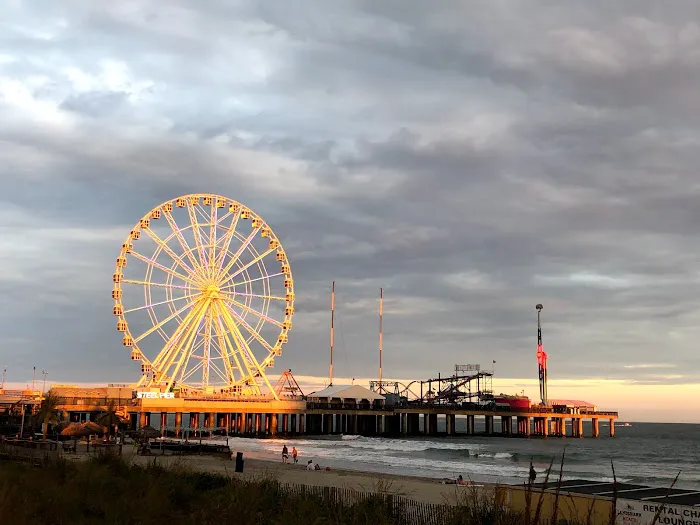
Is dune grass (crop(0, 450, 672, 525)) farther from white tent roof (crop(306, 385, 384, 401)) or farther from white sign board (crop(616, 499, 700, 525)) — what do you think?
white tent roof (crop(306, 385, 384, 401))

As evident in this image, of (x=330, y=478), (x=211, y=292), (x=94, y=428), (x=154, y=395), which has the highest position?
(x=211, y=292)

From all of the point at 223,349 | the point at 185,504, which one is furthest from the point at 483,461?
the point at 185,504

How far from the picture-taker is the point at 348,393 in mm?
102188

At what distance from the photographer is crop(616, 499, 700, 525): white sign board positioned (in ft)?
49.9

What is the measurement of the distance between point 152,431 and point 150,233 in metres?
24.8

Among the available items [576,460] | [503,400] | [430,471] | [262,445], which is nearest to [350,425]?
[503,400]

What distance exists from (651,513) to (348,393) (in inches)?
3423

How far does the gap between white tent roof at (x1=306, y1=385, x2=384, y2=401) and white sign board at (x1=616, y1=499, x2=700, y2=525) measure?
277 feet

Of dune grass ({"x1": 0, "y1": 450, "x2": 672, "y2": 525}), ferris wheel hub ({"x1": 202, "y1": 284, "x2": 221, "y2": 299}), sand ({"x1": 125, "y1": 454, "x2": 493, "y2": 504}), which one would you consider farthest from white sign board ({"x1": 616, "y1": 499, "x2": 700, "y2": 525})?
ferris wheel hub ({"x1": 202, "y1": 284, "x2": 221, "y2": 299})

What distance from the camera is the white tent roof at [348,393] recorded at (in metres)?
101

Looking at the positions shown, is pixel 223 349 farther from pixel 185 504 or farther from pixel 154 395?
pixel 185 504

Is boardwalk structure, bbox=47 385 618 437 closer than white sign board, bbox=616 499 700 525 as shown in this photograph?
No

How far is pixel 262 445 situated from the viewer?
70375 millimetres

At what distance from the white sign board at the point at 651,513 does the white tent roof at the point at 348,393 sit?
277 ft
